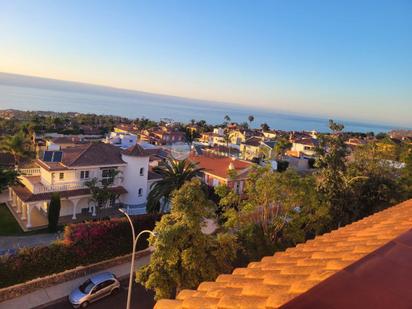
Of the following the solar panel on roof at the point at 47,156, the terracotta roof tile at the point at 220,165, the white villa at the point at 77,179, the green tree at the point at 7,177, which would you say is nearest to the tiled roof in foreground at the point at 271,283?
the white villa at the point at 77,179

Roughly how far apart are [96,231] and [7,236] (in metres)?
10.1

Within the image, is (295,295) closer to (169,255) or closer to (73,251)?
(169,255)

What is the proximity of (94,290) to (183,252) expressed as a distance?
7507 millimetres

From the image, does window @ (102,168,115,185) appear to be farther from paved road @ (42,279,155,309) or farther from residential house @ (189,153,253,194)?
paved road @ (42,279,155,309)

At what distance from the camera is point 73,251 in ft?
66.6

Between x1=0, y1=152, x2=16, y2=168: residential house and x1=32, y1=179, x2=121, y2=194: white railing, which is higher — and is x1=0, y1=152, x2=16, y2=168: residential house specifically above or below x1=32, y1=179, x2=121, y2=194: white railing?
below

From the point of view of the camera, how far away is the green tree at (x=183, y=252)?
1333 centimetres

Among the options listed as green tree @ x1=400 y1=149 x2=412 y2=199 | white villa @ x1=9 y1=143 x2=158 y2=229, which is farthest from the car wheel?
green tree @ x1=400 y1=149 x2=412 y2=199

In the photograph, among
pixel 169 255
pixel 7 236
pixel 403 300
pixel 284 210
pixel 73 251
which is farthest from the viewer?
pixel 7 236

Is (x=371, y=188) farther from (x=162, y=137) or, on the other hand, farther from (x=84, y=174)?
(x=162, y=137)

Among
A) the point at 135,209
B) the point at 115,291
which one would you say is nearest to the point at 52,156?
the point at 135,209

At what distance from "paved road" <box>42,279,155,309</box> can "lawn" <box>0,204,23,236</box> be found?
12521mm

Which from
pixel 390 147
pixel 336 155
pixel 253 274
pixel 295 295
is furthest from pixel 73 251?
pixel 390 147

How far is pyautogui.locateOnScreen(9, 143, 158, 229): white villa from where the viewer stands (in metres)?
29.1
